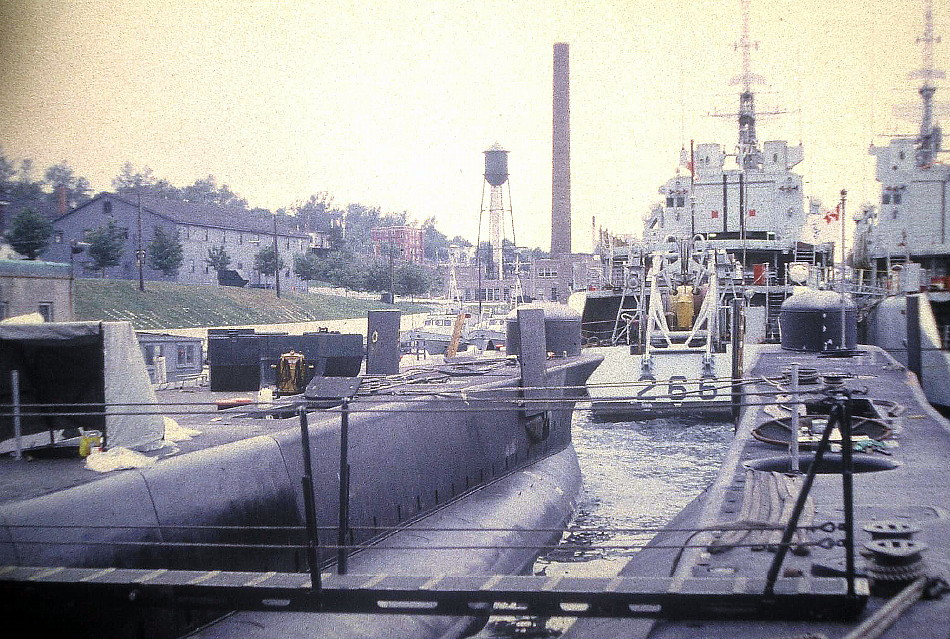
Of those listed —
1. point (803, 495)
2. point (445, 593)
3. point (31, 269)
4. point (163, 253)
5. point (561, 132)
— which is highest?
point (561, 132)

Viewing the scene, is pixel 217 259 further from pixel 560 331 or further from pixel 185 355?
pixel 560 331

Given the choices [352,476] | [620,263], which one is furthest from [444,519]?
[620,263]

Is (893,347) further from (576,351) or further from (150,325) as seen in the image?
(150,325)

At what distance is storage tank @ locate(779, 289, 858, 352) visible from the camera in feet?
45.5

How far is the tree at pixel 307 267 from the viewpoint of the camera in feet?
107

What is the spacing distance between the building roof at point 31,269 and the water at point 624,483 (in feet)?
23.7

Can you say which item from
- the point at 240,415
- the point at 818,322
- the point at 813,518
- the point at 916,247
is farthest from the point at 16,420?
the point at 916,247

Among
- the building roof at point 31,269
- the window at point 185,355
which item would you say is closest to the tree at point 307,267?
the window at point 185,355

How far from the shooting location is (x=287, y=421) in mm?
7430

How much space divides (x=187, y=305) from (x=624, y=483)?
1269cm

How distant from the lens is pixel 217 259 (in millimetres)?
25188

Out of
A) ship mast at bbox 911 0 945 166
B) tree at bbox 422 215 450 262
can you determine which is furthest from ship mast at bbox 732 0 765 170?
tree at bbox 422 215 450 262

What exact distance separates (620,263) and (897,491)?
22.4 meters

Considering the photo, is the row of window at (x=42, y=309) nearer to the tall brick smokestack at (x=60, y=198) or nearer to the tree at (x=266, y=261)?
the tall brick smokestack at (x=60, y=198)
